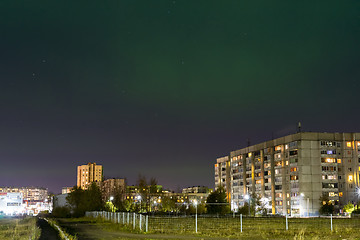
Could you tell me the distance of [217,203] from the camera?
110m

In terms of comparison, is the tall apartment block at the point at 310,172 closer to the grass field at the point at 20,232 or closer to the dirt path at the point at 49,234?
the dirt path at the point at 49,234

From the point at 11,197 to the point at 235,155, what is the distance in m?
92.0

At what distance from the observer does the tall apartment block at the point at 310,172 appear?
128 metres

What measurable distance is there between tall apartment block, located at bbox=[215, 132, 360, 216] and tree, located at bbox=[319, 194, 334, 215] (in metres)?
3.13

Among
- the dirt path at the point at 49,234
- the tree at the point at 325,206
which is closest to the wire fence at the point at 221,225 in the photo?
the dirt path at the point at 49,234

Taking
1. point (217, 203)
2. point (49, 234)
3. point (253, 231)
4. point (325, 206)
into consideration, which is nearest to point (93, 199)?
point (217, 203)

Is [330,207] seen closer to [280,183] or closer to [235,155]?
[280,183]

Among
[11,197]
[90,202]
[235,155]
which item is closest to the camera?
[90,202]

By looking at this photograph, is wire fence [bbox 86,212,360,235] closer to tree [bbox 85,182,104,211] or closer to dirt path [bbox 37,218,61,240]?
dirt path [bbox 37,218,61,240]

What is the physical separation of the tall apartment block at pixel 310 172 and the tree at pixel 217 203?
23.2m

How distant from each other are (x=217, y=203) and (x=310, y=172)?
37.5 metres

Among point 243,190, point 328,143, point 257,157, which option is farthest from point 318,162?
point 243,190

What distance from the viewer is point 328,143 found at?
134000 millimetres

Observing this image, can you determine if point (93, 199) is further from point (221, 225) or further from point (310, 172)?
point (221, 225)
